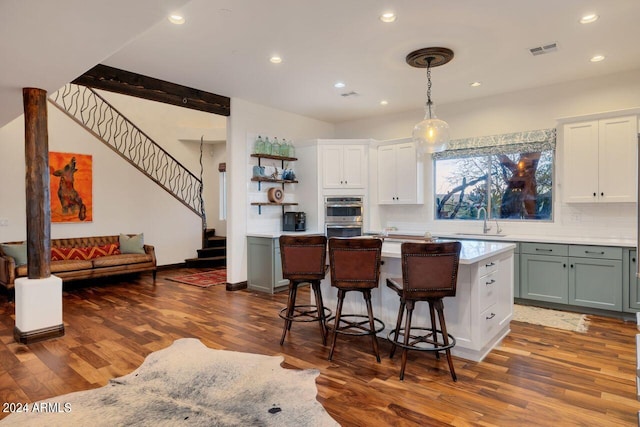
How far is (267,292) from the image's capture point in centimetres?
551

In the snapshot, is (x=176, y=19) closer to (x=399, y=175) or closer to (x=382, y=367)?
(x=382, y=367)

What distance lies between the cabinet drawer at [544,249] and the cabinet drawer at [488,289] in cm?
163

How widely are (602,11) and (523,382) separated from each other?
3.07 m

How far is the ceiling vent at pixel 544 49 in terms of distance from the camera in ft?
12.4

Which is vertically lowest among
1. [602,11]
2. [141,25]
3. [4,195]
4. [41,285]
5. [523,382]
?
[523,382]

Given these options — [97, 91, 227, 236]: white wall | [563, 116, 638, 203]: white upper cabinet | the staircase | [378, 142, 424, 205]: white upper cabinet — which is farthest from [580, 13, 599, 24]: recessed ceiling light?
the staircase

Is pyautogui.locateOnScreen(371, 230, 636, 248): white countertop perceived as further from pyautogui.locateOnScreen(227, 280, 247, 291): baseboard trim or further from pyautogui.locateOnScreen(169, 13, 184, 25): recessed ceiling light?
pyautogui.locateOnScreen(169, 13, 184, 25): recessed ceiling light

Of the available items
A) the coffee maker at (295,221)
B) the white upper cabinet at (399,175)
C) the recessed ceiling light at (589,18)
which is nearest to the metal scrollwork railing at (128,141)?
the coffee maker at (295,221)

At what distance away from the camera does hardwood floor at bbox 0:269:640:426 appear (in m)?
2.29

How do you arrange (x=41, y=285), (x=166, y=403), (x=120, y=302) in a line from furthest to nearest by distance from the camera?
(x=120, y=302)
(x=41, y=285)
(x=166, y=403)

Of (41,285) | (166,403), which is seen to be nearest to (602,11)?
(166,403)

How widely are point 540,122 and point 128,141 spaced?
25.5ft

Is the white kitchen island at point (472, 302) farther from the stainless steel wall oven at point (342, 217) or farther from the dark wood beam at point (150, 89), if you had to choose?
the dark wood beam at point (150, 89)

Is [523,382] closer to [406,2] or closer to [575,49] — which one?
[406,2]
